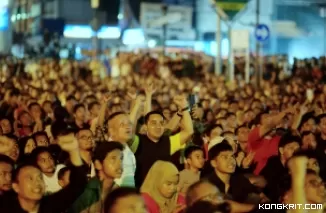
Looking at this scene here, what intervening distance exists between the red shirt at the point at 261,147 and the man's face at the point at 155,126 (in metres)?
1.10

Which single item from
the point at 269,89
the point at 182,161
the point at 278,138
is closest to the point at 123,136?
the point at 182,161

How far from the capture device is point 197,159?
25.4ft

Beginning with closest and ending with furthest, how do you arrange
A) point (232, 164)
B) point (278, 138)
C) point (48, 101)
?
point (232, 164)
point (278, 138)
point (48, 101)

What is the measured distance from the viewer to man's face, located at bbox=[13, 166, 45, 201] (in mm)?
5906

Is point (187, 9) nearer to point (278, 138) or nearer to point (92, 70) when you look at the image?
point (92, 70)

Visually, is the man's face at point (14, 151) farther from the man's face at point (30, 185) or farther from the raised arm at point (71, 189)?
the man's face at point (30, 185)

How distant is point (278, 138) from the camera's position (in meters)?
9.32

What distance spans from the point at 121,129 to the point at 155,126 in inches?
26.8

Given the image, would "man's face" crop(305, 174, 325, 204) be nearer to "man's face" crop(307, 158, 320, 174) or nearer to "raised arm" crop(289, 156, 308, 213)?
"raised arm" crop(289, 156, 308, 213)

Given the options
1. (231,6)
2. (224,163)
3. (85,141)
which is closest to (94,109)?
(85,141)

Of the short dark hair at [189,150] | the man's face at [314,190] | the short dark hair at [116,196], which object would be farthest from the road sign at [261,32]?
the short dark hair at [116,196]

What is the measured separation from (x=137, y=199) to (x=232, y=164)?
251cm

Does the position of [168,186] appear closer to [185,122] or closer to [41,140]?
[185,122]

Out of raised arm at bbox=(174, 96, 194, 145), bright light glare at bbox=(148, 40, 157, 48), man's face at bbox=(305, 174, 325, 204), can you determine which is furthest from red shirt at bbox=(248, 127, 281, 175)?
bright light glare at bbox=(148, 40, 157, 48)
